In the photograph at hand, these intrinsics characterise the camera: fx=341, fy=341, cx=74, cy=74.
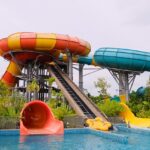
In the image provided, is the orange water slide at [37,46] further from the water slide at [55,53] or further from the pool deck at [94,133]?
the pool deck at [94,133]

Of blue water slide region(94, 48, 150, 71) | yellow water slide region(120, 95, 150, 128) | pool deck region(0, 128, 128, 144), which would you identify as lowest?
pool deck region(0, 128, 128, 144)

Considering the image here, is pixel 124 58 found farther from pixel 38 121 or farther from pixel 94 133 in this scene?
pixel 94 133

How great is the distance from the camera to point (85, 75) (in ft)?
122

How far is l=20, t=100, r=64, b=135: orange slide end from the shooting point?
56.4 feet

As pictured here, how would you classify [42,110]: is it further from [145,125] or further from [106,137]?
[145,125]

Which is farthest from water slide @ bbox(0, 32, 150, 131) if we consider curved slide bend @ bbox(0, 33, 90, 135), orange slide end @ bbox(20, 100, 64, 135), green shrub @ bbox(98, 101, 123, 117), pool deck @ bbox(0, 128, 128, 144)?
pool deck @ bbox(0, 128, 128, 144)

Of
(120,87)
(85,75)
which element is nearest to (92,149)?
(120,87)

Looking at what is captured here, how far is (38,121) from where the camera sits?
19766 mm

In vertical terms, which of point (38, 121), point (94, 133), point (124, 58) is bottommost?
point (94, 133)

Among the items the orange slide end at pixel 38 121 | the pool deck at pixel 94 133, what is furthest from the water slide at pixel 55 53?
the pool deck at pixel 94 133

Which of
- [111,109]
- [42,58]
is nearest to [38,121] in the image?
[111,109]

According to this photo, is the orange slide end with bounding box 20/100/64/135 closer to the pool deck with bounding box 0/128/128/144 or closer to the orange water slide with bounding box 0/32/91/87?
the pool deck with bounding box 0/128/128/144

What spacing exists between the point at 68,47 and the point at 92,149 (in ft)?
54.0

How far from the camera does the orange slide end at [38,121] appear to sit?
17.2 metres
